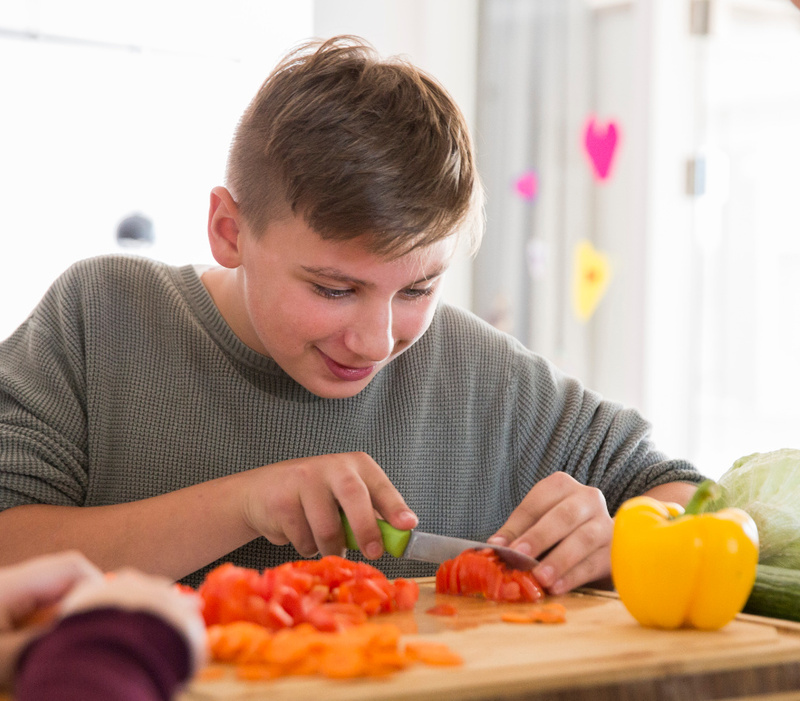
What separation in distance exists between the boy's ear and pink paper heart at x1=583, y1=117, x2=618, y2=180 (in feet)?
6.88

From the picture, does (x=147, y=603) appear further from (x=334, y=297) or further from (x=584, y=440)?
(x=584, y=440)

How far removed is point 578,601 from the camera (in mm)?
1011

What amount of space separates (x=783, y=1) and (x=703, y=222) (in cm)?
74

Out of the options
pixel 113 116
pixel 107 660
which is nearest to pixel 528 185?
pixel 113 116

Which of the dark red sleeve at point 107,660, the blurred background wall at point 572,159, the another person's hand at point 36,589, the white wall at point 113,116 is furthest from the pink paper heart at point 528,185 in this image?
the dark red sleeve at point 107,660

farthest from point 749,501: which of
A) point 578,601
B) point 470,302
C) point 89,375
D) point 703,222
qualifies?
point 470,302

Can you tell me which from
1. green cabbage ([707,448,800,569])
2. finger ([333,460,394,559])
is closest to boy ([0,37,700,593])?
finger ([333,460,394,559])

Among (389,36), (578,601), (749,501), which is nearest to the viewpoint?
(578,601)

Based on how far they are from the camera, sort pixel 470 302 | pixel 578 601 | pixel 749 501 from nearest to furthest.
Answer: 1. pixel 578 601
2. pixel 749 501
3. pixel 470 302

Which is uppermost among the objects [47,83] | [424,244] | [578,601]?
[47,83]

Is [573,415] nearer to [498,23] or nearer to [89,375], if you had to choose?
[89,375]

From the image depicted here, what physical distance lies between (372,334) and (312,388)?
0.57ft

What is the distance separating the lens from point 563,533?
1.08 m

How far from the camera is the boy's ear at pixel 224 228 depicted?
4.08 ft
